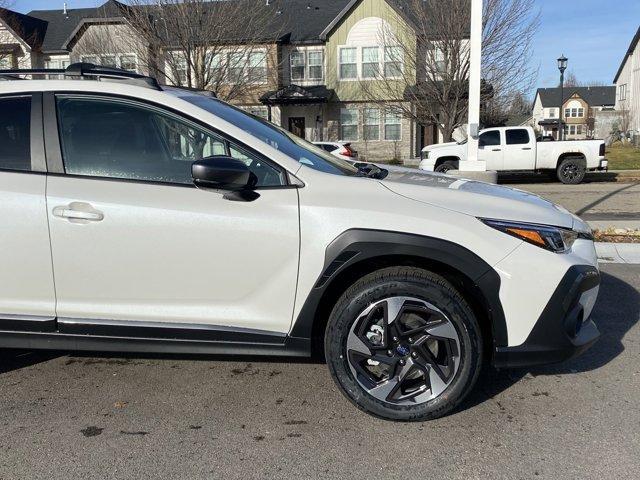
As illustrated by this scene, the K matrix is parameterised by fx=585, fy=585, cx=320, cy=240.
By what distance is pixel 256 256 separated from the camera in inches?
123

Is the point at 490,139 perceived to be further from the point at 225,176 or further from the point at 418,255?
the point at 225,176

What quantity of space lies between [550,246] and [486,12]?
18.8 meters

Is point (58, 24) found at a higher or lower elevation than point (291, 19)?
higher

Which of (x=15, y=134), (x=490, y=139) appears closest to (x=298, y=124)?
(x=490, y=139)

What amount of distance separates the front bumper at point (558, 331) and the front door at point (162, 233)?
1.23m

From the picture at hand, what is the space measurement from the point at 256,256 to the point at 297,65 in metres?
27.6

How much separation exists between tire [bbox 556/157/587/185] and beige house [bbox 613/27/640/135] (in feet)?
122

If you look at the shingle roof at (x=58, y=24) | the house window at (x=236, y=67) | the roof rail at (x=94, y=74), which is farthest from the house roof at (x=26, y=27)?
the roof rail at (x=94, y=74)

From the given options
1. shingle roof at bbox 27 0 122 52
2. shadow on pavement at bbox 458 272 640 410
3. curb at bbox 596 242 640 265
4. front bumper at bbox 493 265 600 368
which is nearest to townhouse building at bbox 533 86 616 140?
shingle roof at bbox 27 0 122 52

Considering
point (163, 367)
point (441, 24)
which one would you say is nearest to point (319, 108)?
point (441, 24)

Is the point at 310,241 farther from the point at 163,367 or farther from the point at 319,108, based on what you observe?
the point at 319,108

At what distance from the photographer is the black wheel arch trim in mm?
3027

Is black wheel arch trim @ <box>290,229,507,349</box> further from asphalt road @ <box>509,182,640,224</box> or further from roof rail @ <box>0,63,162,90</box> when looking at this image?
asphalt road @ <box>509,182,640,224</box>

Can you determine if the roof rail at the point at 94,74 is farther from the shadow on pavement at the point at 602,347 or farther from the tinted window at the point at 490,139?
the tinted window at the point at 490,139
